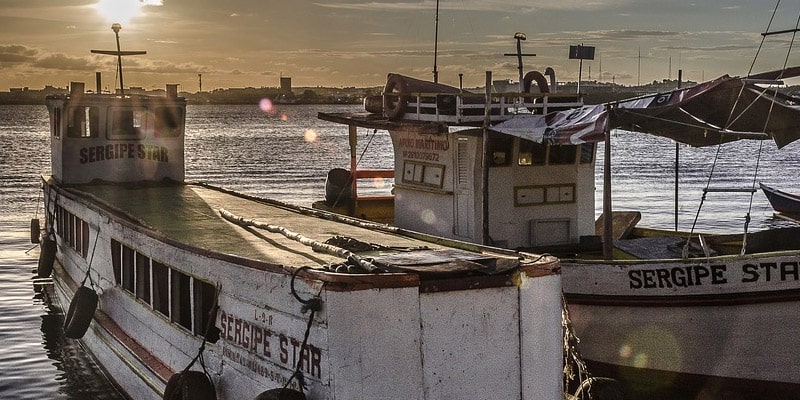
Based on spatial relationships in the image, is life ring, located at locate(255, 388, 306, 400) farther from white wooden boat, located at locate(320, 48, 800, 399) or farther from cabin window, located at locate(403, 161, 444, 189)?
cabin window, located at locate(403, 161, 444, 189)

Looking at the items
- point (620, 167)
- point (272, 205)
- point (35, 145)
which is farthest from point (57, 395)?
point (35, 145)

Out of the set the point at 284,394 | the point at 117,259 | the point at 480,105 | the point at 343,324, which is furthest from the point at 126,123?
the point at 343,324

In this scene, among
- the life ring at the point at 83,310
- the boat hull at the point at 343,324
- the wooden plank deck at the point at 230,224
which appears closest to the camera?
the boat hull at the point at 343,324

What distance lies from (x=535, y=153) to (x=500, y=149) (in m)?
0.66

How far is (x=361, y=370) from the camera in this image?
8.80 meters

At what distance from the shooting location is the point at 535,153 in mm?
17625

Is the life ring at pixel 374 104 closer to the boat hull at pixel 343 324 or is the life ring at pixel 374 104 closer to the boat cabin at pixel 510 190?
the boat cabin at pixel 510 190

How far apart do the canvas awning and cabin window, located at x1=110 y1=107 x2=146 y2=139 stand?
8987 millimetres

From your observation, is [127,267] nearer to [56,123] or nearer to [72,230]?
[72,230]

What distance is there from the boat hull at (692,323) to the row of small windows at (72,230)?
8.49m

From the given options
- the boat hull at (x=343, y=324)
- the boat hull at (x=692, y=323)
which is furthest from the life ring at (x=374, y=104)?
the boat hull at (x=343, y=324)

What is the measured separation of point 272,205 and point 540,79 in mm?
6126

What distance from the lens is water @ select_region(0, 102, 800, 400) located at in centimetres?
1895

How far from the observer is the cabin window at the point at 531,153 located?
17.5m
